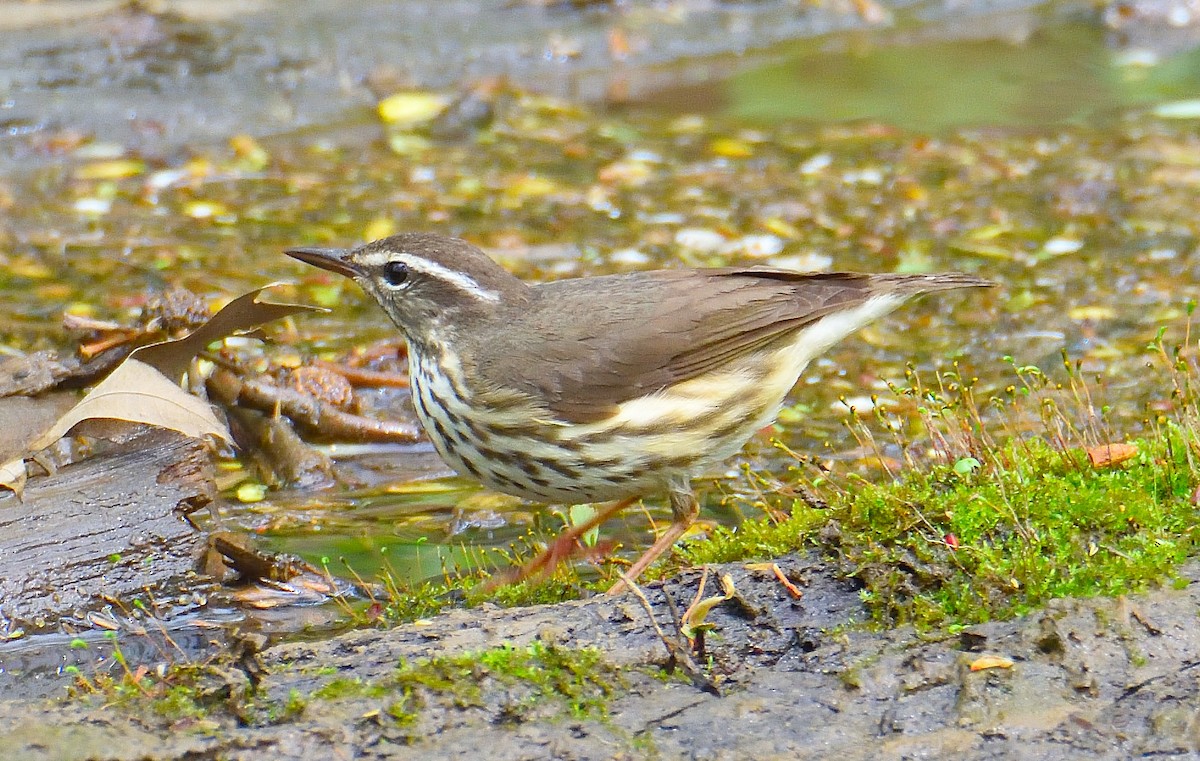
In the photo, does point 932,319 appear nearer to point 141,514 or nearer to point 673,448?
point 673,448

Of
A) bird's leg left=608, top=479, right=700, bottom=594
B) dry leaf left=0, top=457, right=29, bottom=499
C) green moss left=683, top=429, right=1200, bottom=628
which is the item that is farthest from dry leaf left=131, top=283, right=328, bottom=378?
green moss left=683, top=429, right=1200, bottom=628

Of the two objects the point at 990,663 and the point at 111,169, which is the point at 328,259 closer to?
the point at 990,663

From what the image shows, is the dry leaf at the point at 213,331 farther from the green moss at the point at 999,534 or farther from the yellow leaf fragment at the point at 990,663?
the yellow leaf fragment at the point at 990,663

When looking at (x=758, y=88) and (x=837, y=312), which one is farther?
(x=758, y=88)

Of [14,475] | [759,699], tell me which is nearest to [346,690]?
[759,699]

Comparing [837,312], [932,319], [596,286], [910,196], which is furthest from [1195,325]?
[596,286]

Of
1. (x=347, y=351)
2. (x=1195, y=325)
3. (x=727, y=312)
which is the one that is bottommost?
(x=1195, y=325)
